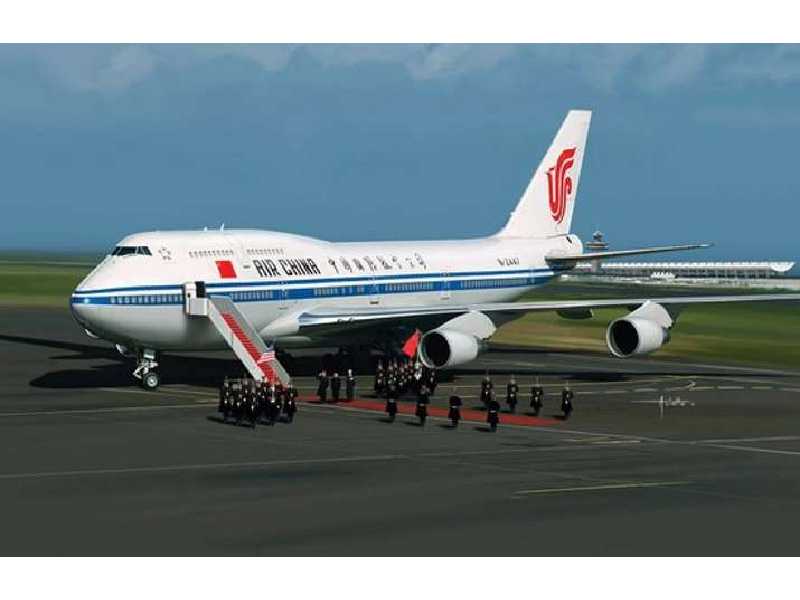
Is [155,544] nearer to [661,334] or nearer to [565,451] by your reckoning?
[565,451]

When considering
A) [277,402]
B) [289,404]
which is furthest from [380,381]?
[277,402]

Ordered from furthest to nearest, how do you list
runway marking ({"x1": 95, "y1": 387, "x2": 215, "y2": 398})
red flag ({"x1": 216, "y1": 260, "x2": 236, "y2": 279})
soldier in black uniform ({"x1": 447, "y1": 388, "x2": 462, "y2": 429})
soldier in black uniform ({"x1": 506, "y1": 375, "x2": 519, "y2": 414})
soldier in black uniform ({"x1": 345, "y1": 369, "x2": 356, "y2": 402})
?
red flag ({"x1": 216, "y1": 260, "x2": 236, "y2": 279}) → runway marking ({"x1": 95, "y1": 387, "x2": 215, "y2": 398}) → soldier in black uniform ({"x1": 345, "y1": 369, "x2": 356, "y2": 402}) → soldier in black uniform ({"x1": 506, "y1": 375, "x2": 519, "y2": 414}) → soldier in black uniform ({"x1": 447, "y1": 388, "x2": 462, "y2": 429})

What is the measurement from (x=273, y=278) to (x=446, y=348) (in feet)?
28.4

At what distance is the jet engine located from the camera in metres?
70.7

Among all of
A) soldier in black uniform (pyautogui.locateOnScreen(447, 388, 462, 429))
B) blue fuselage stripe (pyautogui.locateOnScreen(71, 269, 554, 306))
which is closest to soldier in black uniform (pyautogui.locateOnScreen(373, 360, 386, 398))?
blue fuselage stripe (pyautogui.locateOnScreen(71, 269, 554, 306))

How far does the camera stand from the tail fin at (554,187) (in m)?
87.4

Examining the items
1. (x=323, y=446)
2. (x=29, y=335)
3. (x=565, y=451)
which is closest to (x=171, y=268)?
(x=323, y=446)

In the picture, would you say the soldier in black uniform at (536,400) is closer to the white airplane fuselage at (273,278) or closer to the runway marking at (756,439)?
the runway marking at (756,439)

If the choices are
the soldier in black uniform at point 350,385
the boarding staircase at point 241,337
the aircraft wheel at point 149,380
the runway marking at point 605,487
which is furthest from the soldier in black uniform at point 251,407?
the runway marking at point 605,487

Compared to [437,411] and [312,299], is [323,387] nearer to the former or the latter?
[437,411]

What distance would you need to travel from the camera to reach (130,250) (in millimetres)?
67625

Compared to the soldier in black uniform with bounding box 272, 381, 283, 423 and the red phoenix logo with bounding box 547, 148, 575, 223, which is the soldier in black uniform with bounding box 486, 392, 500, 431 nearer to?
the soldier in black uniform with bounding box 272, 381, 283, 423

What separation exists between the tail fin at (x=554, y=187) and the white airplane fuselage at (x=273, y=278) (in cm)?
198

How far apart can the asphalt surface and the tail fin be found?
49.5 ft
